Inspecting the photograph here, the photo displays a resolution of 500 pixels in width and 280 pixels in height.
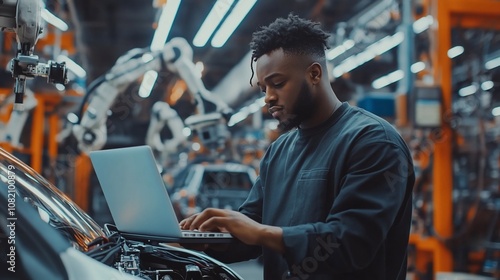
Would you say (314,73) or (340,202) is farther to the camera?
(314,73)

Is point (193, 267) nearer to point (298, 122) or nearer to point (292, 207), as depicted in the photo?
point (292, 207)

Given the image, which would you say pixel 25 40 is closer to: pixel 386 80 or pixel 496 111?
pixel 496 111

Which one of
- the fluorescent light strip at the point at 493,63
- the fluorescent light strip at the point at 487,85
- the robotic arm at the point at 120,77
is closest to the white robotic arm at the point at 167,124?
the robotic arm at the point at 120,77

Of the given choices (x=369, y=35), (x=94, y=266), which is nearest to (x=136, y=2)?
(x=369, y=35)

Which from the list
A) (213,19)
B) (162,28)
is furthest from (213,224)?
(162,28)

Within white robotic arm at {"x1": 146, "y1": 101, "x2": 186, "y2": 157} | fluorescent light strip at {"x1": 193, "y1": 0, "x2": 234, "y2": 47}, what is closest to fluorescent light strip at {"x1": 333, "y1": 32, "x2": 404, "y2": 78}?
fluorescent light strip at {"x1": 193, "y1": 0, "x2": 234, "y2": 47}

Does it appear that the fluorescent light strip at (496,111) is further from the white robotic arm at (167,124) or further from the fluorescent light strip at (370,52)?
the white robotic arm at (167,124)

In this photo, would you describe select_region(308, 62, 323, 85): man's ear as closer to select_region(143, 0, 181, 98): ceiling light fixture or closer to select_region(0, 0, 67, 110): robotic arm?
select_region(0, 0, 67, 110): robotic arm

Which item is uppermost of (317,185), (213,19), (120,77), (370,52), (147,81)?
(370,52)

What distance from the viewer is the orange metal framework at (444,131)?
233 inches

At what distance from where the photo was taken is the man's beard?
2016 mm

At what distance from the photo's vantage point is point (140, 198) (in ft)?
6.36

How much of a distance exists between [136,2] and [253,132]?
13.6ft

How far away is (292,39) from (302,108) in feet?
0.79
